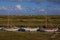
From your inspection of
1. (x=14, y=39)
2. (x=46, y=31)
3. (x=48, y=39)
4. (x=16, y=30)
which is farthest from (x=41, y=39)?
(x=16, y=30)

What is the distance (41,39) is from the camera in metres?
22.0

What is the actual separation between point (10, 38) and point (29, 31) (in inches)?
232

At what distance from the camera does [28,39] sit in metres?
22.1

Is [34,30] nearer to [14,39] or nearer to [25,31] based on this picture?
[25,31]

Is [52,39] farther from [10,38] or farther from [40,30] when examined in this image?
[40,30]

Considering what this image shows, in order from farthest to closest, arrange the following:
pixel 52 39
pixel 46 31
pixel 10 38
Result: 1. pixel 46 31
2. pixel 10 38
3. pixel 52 39

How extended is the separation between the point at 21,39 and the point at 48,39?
8.69 feet

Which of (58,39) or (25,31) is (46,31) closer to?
(25,31)

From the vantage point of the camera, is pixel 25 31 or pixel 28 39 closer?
pixel 28 39

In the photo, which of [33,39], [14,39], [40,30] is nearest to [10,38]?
[14,39]

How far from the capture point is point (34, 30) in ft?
94.0

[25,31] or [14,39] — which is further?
[25,31]

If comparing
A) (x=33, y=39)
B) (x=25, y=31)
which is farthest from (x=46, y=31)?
(x=33, y=39)

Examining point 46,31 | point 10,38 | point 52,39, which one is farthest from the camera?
point 46,31
